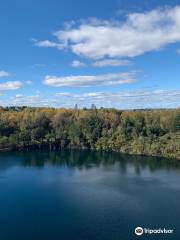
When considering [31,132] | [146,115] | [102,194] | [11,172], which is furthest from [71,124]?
[102,194]

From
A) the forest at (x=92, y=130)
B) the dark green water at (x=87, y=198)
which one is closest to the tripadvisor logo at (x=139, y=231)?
the dark green water at (x=87, y=198)

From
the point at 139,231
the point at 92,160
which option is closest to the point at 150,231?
the point at 139,231

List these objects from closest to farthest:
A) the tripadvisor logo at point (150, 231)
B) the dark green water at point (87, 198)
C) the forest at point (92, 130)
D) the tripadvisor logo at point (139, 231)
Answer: the tripadvisor logo at point (139, 231) < the tripadvisor logo at point (150, 231) < the dark green water at point (87, 198) < the forest at point (92, 130)

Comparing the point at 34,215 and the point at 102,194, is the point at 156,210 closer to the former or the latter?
the point at 102,194

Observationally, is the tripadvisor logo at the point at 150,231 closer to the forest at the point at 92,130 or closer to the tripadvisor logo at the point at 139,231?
the tripadvisor logo at the point at 139,231

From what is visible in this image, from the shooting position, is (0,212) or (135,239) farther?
(0,212)

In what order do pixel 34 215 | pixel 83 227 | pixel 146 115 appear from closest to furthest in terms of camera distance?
pixel 83 227
pixel 34 215
pixel 146 115
